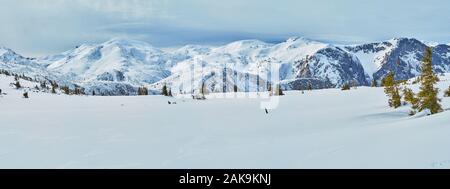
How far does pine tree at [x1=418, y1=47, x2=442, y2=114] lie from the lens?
18812 mm

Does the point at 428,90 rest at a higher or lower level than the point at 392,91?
higher

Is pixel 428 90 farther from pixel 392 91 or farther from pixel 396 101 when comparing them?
pixel 392 91

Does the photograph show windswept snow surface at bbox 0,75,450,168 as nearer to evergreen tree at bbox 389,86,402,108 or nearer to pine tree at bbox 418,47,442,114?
pine tree at bbox 418,47,442,114

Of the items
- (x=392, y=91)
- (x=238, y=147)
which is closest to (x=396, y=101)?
(x=392, y=91)

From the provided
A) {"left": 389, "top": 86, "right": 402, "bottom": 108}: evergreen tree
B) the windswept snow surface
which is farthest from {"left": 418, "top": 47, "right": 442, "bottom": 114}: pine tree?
{"left": 389, "top": 86, "right": 402, "bottom": 108}: evergreen tree

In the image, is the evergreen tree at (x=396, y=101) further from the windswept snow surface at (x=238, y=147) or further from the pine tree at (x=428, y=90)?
the windswept snow surface at (x=238, y=147)

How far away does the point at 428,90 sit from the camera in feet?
63.5

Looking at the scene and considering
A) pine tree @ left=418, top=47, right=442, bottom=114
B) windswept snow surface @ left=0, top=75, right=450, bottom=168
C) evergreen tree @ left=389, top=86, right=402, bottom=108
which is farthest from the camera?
evergreen tree @ left=389, top=86, right=402, bottom=108

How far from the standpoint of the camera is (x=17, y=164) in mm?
11727

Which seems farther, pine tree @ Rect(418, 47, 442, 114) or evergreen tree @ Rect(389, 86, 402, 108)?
evergreen tree @ Rect(389, 86, 402, 108)

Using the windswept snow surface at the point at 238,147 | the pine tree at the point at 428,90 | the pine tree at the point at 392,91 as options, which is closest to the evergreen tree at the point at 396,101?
the pine tree at the point at 392,91

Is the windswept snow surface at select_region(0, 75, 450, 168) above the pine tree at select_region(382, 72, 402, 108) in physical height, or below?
below
